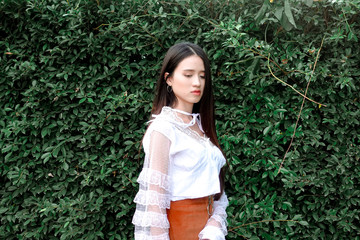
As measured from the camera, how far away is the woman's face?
5.35 ft

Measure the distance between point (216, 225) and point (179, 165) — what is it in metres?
0.39

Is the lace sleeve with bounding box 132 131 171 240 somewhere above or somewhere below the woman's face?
below

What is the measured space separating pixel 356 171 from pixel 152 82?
1727 mm

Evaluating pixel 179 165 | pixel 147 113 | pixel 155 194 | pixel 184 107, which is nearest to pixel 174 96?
pixel 184 107

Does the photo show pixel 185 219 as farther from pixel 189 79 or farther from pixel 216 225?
pixel 189 79

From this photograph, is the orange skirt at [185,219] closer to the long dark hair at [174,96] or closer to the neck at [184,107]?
the long dark hair at [174,96]

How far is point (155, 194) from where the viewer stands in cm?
146

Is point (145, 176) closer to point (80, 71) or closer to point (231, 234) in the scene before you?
point (231, 234)

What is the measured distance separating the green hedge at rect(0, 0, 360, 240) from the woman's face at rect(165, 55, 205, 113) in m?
0.88

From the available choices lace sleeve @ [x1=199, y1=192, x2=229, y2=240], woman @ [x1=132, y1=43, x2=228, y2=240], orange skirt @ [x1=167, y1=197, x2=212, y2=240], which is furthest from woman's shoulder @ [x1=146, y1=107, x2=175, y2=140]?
lace sleeve @ [x1=199, y1=192, x2=229, y2=240]

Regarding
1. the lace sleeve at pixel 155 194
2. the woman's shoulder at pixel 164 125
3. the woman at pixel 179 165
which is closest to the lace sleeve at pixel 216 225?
the woman at pixel 179 165

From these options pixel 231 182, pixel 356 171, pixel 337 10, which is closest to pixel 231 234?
pixel 231 182

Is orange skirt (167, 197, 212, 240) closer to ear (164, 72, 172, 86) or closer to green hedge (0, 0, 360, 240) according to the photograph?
ear (164, 72, 172, 86)

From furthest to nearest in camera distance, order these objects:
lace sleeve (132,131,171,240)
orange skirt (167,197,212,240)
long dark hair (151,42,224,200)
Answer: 1. long dark hair (151,42,224,200)
2. orange skirt (167,197,212,240)
3. lace sleeve (132,131,171,240)
